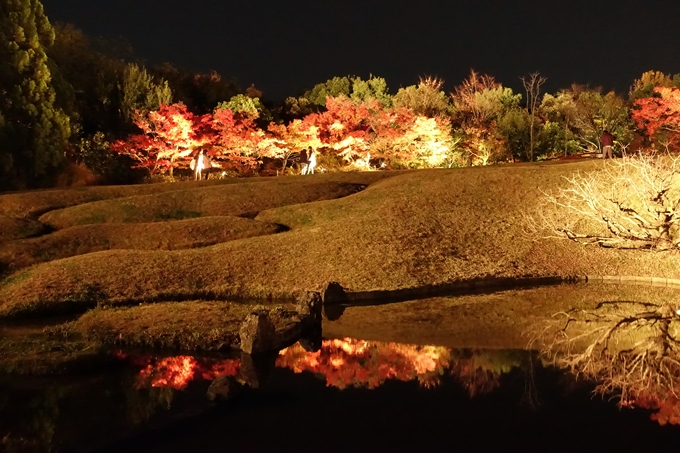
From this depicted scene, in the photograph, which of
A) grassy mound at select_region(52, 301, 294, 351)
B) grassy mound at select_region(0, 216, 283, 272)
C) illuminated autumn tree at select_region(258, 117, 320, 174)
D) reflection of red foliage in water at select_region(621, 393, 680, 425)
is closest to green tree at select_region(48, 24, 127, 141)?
illuminated autumn tree at select_region(258, 117, 320, 174)

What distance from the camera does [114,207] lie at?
90.4 ft

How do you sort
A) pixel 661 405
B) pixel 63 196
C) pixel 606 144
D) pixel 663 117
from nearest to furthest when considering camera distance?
1. pixel 661 405
2. pixel 606 144
3. pixel 63 196
4. pixel 663 117

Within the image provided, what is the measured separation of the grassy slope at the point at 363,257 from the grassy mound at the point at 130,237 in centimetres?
155

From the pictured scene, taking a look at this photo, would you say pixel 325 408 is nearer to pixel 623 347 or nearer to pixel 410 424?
pixel 410 424

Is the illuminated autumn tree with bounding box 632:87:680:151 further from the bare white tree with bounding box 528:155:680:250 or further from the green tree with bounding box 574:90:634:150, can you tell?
the bare white tree with bounding box 528:155:680:250

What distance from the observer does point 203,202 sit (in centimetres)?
2862

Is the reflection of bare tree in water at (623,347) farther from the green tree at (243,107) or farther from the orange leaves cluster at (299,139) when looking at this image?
the green tree at (243,107)

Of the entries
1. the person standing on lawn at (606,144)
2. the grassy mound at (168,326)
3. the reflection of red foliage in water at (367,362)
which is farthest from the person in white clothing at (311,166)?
the reflection of red foliage in water at (367,362)

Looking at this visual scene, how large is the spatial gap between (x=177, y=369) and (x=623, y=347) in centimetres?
924

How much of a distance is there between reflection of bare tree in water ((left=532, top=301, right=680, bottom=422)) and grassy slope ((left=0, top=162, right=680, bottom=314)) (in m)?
5.20

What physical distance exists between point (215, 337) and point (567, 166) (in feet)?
68.4

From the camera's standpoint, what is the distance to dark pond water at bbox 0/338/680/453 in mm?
8383

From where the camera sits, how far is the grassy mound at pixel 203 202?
26.8m

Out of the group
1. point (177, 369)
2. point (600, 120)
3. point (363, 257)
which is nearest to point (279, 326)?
point (177, 369)
